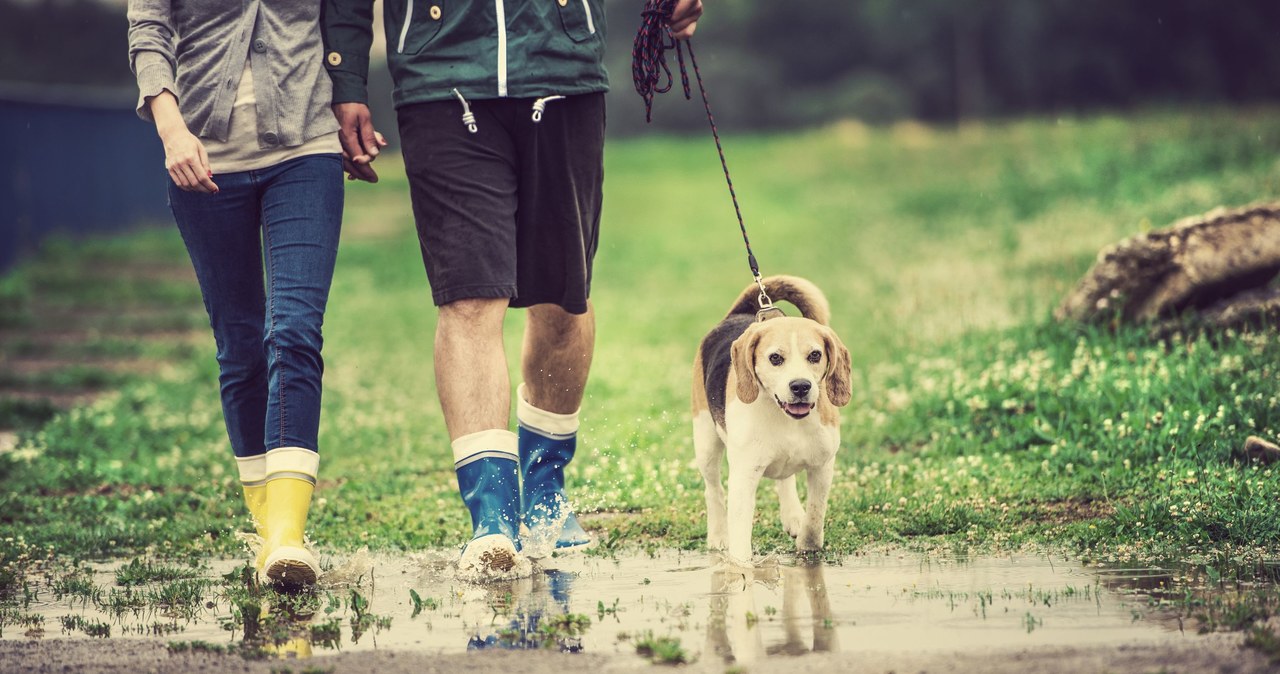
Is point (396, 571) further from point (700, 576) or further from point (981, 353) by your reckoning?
point (981, 353)

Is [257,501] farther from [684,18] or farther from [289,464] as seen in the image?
[684,18]

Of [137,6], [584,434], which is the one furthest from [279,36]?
[584,434]

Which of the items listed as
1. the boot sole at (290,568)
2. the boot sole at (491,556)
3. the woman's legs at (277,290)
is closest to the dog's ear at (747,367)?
the boot sole at (491,556)

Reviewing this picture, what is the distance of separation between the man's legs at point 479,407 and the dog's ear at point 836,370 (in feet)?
3.37

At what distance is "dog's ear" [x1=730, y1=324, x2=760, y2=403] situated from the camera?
15.1ft

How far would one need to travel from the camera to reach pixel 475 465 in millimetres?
4641

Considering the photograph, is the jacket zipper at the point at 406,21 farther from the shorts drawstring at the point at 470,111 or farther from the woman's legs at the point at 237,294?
the woman's legs at the point at 237,294

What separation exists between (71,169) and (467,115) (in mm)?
17558

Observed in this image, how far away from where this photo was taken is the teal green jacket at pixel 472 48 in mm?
4707

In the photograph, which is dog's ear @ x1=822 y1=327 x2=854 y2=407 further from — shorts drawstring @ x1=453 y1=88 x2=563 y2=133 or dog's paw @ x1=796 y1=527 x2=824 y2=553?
shorts drawstring @ x1=453 y1=88 x2=563 y2=133

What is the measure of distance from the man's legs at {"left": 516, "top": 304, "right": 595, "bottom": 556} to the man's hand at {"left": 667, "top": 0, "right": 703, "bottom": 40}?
1.06 m

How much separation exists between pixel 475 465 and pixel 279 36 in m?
1.53

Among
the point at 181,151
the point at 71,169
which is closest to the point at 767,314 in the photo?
the point at 181,151

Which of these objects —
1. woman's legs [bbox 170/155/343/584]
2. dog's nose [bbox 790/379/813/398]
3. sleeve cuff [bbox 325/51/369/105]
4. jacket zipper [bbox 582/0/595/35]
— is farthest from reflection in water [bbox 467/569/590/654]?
jacket zipper [bbox 582/0/595/35]
